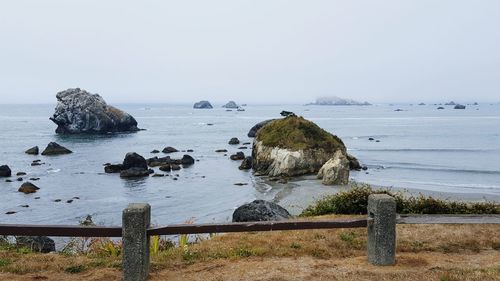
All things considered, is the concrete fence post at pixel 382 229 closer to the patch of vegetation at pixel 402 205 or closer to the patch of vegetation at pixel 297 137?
the patch of vegetation at pixel 402 205

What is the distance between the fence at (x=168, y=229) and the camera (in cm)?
783

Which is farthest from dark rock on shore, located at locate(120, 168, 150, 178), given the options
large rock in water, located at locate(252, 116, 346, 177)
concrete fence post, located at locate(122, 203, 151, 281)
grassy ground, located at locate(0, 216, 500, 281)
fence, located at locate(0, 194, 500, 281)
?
concrete fence post, located at locate(122, 203, 151, 281)

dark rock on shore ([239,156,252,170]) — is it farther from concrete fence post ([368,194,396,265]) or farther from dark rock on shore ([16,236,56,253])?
concrete fence post ([368,194,396,265])

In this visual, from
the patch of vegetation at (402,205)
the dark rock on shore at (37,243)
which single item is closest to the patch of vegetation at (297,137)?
the patch of vegetation at (402,205)

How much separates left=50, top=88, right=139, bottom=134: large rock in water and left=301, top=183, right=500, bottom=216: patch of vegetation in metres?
90.1

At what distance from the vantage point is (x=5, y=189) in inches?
1384

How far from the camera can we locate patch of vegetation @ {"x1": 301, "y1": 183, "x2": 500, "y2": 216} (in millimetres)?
13555

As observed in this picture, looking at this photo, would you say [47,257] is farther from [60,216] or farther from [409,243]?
[60,216]

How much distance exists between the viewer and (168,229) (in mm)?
8203

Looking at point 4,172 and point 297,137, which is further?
point 297,137

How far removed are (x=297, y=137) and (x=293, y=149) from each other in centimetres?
199

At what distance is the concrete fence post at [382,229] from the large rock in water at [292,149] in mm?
30222

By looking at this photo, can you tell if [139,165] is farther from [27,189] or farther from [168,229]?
[168,229]

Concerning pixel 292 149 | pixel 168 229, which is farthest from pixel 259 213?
pixel 292 149
